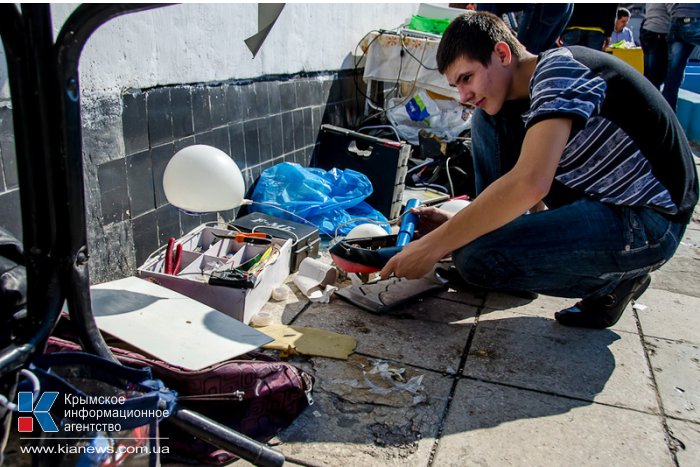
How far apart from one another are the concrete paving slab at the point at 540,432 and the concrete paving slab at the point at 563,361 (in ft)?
0.24

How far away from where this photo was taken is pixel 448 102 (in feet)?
16.2

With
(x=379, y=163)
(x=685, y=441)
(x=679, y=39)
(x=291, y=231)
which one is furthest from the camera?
(x=679, y=39)

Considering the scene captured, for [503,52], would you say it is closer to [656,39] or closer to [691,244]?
[691,244]

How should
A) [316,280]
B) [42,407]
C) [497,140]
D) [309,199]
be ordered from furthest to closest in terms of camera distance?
1. [309,199]
2. [316,280]
3. [497,140]
4. [42,407]

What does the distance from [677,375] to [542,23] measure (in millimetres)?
2869

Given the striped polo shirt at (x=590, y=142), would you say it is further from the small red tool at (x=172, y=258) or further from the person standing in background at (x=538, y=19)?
Result: the person standing in background at (x=538, y=19)

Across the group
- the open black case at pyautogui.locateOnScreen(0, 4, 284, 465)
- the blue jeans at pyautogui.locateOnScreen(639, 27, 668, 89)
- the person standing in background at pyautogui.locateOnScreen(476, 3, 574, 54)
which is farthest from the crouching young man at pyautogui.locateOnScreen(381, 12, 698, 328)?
the blue jeans at pyautogui.locateOnScreen(639, 27, 668, 89)

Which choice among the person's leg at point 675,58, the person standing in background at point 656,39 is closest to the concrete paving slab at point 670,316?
A: the person's leg at point 675,58

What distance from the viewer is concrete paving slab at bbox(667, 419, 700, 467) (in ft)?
5.39

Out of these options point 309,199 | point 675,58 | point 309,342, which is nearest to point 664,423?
point 309,342

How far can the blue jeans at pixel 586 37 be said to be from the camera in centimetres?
468

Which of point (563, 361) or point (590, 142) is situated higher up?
point (590, 142)

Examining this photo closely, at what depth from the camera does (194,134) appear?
2906mm

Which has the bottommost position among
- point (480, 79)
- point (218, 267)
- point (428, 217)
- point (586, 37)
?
point (218, 267)
